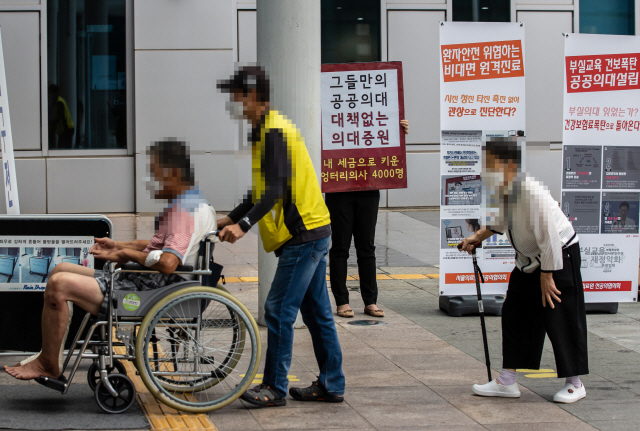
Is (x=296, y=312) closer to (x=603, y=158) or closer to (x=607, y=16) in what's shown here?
(x=603, y=158)

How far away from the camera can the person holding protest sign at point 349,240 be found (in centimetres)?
687

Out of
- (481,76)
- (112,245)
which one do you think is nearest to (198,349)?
(112,245)

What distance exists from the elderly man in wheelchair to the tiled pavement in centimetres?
36

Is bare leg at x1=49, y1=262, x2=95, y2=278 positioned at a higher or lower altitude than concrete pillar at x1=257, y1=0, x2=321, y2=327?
lower

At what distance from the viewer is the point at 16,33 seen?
12781mm

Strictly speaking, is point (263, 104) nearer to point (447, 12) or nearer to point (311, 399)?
point (311, 399)

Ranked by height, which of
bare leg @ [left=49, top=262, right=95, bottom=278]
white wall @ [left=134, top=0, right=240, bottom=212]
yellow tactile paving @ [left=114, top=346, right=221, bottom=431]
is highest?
white wall @ [left=134, top=0, right=240, bottom=212]

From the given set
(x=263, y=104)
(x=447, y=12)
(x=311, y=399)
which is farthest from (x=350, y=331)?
(x=447, y=12)

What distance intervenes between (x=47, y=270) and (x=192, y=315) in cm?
122

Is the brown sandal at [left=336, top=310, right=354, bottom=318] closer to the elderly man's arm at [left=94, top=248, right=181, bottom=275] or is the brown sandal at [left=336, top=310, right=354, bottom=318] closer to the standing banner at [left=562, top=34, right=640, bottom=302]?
the standing banner at [left=562, top=34, right=640, bottom=302]

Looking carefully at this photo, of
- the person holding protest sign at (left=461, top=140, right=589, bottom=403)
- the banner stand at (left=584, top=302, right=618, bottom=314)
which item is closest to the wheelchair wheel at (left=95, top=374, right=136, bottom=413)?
the person holding protest sign at (left=461, top=140, right=589, bottom=403)

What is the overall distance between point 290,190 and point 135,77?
926cm

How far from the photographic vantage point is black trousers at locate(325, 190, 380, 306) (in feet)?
22.5

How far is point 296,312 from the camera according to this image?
452cm
